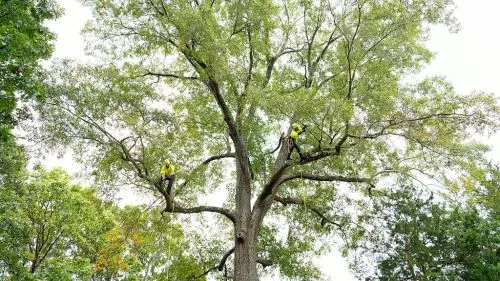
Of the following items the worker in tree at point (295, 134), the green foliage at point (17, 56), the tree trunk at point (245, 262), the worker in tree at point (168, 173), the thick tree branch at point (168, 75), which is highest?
the thick tree branch at point (168, 75)

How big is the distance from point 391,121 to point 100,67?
18.9ft

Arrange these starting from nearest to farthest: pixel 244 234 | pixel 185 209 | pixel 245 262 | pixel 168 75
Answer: pixel 245 262, pixel 244 234, pixel 185 209, pixel 168 75

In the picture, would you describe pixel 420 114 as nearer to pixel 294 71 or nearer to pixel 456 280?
pixel 294 71

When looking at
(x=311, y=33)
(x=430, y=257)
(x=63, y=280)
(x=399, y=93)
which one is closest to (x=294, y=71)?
(x=311, y=33)

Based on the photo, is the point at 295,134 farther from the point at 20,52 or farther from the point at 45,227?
the point at 45,227

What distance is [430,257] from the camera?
9.64 m

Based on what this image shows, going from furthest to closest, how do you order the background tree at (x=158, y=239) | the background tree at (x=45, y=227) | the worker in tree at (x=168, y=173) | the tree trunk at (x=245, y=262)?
the background tree at (x=45, y=227) < the background tree at (x=158, y=239) < the worker in tree at (x=168, y=173) < the tree trunk at (x=245, y=262)

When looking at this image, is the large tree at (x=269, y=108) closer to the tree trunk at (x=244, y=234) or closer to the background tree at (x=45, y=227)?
the tree trunk at (x=244, y=234)

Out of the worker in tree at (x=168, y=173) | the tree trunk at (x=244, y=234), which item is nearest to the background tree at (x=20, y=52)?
the worker in tree at (x=168, y=173)

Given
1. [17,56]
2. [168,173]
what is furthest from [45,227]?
[17,56]

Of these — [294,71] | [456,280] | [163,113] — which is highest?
[294,71]

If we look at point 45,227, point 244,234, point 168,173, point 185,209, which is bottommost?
point 244,234

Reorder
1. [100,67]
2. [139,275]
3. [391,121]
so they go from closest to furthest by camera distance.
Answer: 1. [391,121]
2. [100,67]
3. [139,275]

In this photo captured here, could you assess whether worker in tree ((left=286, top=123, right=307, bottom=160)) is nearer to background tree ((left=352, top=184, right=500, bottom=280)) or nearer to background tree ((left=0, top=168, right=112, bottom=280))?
background tree ((left=352, top=184, right=500, bottom=280))
